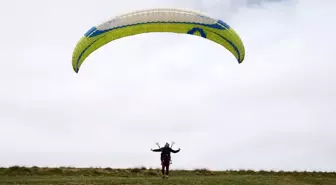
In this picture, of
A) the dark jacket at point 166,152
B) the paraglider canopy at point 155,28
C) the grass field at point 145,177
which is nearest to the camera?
the paraglider canopy at point 155,28

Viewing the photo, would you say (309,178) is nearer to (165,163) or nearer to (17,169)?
(165,163)

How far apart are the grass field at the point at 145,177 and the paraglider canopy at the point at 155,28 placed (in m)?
6.31

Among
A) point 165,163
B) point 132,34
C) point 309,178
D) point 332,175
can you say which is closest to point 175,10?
point 132,34

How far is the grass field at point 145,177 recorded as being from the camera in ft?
81.3

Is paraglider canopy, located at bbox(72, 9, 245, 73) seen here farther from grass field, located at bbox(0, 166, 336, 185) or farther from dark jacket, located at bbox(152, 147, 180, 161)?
grass field, located at bbox(0, 166, 336, 185)

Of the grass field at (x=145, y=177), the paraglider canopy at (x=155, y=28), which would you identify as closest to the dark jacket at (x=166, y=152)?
the grass field at (x=145, y=177)

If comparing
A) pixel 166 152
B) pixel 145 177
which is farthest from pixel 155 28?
pixel 145 177

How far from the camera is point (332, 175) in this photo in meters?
32.1

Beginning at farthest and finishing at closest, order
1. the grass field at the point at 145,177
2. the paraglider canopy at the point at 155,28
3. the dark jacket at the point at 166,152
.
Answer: the dark jacket at the point at 166,152, the grass field at the point at 145,177, the paraglider canopy at the point at 155,28

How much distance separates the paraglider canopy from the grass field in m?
6.31

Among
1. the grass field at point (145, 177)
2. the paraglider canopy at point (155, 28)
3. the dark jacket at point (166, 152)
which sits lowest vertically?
the grass field at point (145, 177)

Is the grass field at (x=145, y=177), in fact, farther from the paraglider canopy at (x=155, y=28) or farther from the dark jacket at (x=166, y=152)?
the paraglider canopy at (x=155, y=28)

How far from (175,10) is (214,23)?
6.92 feet

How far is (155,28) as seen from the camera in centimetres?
2408
